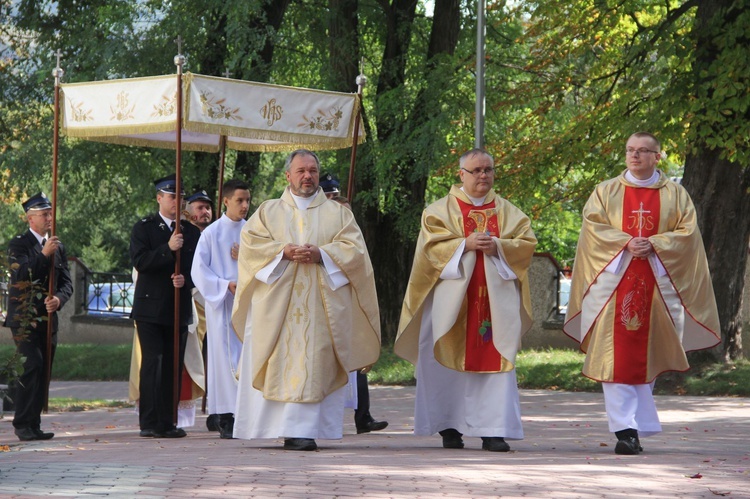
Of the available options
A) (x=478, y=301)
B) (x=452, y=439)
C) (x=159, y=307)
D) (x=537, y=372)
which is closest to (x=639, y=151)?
(x=478, y=301)

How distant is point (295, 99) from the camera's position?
476 inches

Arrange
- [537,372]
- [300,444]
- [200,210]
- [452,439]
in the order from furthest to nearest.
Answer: [537,372] < [200,210] < [452,439] < [300,444]

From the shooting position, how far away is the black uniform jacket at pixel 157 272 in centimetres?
1097

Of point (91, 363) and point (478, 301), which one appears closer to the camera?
point (478, 301)

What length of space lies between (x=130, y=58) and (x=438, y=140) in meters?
4.90

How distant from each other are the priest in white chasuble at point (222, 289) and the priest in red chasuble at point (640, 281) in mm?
3001

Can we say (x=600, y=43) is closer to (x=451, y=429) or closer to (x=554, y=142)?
(x=554, y=142)

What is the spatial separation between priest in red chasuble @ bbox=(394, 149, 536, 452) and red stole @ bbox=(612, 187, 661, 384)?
70 centimetres

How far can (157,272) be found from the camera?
11141 mm

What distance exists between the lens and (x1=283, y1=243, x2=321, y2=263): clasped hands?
31.3 feet

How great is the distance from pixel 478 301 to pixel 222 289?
2403 millimetres

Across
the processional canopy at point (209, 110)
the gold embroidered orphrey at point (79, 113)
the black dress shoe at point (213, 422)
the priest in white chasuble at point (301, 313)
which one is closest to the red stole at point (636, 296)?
the priest in white chasuble at point (301, 313)

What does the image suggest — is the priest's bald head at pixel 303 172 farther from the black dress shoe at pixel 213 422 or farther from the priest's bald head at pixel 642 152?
the black dress shoe at pixel 213 422

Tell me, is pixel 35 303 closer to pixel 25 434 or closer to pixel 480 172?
pixel 25 434
